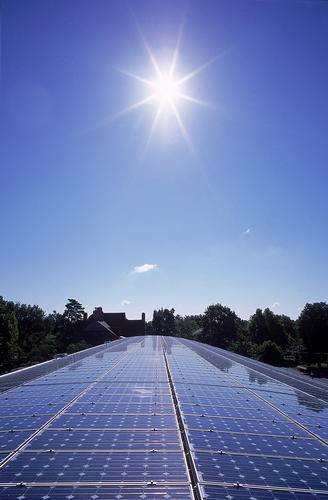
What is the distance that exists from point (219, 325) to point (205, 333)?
6.64 metres

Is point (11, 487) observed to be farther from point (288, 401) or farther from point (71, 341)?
point (71, 341)

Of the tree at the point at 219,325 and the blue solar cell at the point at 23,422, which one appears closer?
the blue solar cell at the point at 23,422

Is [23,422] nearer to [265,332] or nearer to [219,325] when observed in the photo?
[265,332]

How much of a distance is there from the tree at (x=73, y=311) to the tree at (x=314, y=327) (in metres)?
69.7

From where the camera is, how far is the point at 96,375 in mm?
18031

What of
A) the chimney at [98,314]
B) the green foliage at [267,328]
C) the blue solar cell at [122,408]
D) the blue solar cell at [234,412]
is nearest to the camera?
the blue solar cell at [122,408]

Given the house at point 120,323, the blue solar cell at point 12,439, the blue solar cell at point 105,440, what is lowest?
the blue solar cell at point 12,439

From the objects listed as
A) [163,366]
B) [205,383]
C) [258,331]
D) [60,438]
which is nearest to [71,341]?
[258,331]

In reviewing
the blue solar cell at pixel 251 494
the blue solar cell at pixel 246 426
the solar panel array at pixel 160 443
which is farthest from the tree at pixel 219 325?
the blue solar cell at pixel 251 494

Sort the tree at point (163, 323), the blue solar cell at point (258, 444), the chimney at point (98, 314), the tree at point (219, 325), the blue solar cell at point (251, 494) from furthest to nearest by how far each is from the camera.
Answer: the tree at point (163, 323) < the tree at point (219, 325) < the chimney at point (98, 314) < the blue solar cell at point (258, 444) < the blue solar cell at point (251, 494)

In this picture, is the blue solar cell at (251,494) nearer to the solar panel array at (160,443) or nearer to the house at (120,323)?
the solar panel array at (160,443)

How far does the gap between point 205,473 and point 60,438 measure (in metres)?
4.88

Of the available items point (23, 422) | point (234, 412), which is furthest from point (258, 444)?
point (23, 422)

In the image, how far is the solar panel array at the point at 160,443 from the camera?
20.3 feet
